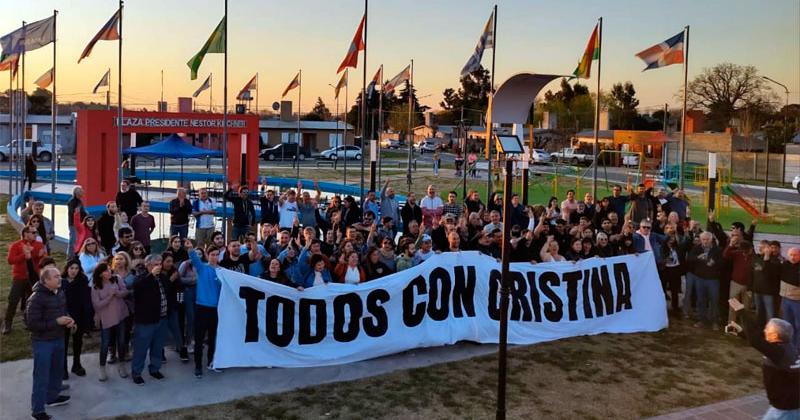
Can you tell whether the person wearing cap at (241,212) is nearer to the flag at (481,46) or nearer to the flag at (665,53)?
the flag at (481,46)

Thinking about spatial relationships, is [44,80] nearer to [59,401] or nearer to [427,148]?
[59,401]

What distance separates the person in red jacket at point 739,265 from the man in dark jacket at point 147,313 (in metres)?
8.22

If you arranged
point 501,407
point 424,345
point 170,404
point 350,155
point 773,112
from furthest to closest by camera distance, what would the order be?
point 773,112 < point 350,155 < point 424,345 < point 170,404 < point 501,407

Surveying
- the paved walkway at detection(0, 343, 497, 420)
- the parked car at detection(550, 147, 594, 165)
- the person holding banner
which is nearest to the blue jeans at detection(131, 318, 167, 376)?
the paved walkway at detection(0, 343, 497, 420)

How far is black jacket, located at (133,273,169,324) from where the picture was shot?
7.57 metres

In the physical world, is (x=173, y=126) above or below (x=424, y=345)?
above

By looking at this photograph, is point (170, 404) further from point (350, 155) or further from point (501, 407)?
point (350, 155)

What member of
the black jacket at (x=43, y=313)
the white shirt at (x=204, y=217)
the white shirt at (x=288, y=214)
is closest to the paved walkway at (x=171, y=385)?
the black jacket at (x=43, y=313)

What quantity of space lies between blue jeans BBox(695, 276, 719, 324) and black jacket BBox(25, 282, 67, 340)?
9.22m

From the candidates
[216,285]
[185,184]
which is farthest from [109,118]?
[216,285]

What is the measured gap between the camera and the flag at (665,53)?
720 inches

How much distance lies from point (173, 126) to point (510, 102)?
21878mm

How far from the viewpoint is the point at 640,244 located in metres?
11.2

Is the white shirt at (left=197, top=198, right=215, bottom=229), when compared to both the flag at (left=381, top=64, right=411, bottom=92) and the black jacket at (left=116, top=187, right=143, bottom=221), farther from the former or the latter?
the flag at (left=381, top=64, right=411, bottom=92)
